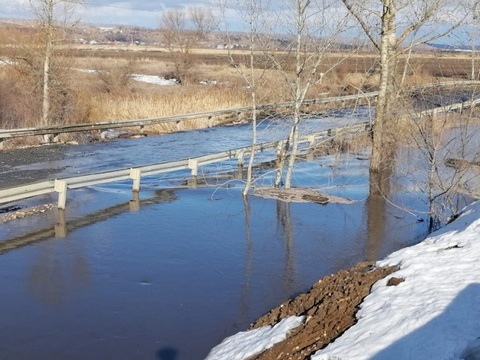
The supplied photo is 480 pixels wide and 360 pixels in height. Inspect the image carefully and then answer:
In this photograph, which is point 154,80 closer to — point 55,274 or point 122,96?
point 122,96

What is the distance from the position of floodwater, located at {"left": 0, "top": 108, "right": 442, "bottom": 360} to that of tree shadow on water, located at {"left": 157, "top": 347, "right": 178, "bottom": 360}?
1cm

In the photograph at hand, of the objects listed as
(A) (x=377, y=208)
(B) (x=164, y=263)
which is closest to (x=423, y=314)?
(B) (x=164, y=263)

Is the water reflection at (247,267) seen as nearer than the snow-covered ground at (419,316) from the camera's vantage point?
No

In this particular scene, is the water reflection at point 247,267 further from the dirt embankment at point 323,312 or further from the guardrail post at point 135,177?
the guardrail post at point 135,177

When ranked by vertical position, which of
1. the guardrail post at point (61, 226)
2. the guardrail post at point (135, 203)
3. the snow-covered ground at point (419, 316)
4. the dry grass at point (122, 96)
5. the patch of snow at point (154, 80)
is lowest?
the guardrail post at point (61, 226)

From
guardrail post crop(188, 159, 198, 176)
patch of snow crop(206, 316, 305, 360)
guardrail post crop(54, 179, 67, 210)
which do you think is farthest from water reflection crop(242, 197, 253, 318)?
guardrail post crop(54, 179, 67, 210)

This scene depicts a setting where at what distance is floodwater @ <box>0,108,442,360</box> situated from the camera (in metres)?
8.20

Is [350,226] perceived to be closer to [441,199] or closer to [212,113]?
[441,199]

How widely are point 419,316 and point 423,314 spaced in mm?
53

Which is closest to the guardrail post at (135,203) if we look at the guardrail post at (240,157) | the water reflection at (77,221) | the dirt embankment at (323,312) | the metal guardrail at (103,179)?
the water reflection at (77,221)

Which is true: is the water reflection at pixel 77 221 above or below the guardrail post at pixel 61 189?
below

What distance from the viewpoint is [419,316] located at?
21.4ft

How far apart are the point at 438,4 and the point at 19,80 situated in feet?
62.5

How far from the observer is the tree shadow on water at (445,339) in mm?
5676
